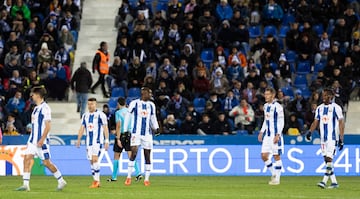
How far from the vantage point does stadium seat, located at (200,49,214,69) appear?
35406 mm

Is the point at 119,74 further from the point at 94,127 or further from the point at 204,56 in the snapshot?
the point at 94,127

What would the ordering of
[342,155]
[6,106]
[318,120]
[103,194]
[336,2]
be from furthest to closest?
1. [336,2]
2. [6,106]
3. [342,155]
4. [318,120]
5. [103,194]

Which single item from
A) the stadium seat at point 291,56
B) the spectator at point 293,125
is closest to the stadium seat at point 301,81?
the stadium seat at point 291,56

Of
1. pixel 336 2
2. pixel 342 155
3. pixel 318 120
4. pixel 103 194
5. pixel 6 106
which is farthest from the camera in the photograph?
pixel 336 2

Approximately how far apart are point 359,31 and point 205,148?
373 inches

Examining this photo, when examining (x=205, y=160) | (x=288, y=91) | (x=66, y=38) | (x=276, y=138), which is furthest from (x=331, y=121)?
(x=66, y=38)

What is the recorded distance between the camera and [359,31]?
119 ft

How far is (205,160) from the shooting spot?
2947cm

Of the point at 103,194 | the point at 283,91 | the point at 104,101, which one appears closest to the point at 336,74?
the point at 283,91

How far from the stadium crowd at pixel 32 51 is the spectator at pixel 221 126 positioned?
19.0 ft

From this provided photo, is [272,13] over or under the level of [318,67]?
over

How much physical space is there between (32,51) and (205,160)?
938 centimetres

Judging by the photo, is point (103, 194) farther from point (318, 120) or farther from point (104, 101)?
point (104, 101)

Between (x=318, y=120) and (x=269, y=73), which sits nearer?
(x=318, y=120)
